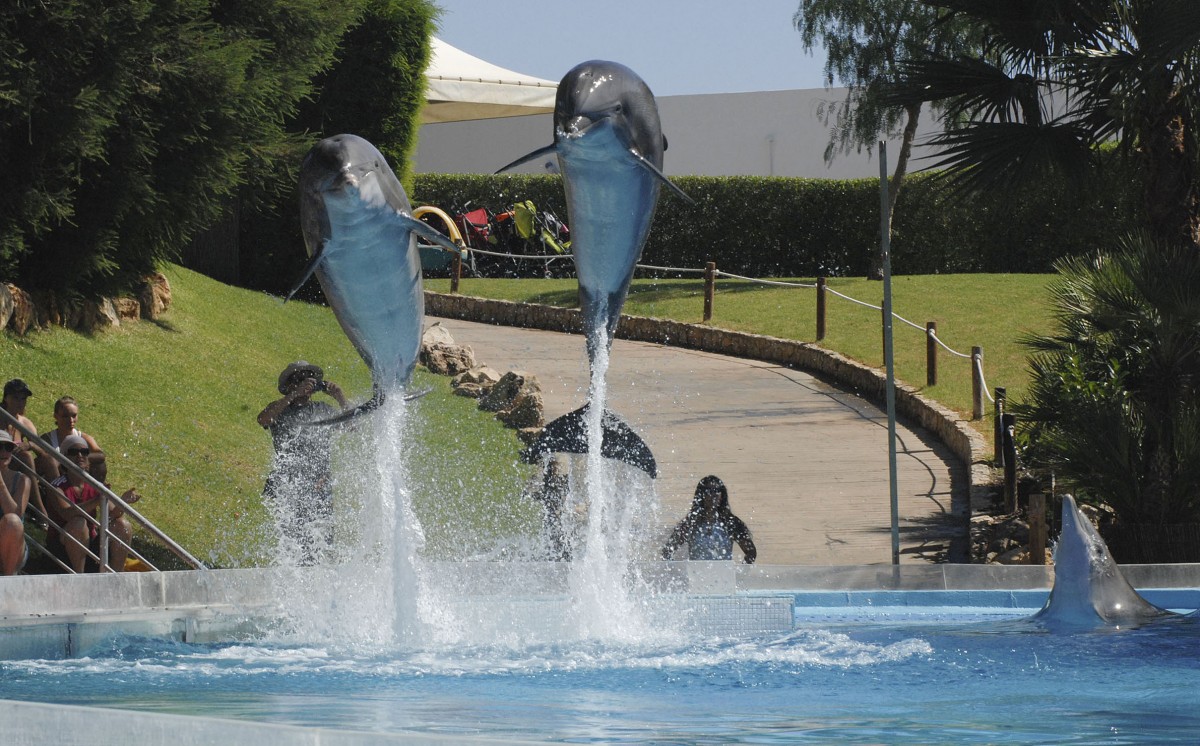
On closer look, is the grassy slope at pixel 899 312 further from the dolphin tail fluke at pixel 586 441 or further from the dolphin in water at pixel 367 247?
the dolphin in water at pixel 367 247

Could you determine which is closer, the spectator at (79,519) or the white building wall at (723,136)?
the spectator at (79,519)

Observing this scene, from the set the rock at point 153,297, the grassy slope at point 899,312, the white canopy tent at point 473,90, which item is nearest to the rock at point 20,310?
the rock at point 153,297

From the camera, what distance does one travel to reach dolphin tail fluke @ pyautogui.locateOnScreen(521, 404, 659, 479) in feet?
22.1

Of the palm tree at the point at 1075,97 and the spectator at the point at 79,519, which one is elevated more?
the palm tree at the point at 1075,97

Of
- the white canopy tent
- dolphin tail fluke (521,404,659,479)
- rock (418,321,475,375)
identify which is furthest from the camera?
the white canopy tent

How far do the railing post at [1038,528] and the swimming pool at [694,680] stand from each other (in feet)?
4.07

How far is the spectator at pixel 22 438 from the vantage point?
8.42 metres

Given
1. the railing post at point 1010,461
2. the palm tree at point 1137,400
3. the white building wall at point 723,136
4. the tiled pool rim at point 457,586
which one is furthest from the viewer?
the white building wall at point 723,136

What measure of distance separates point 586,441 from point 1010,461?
Result: 18.4 ft

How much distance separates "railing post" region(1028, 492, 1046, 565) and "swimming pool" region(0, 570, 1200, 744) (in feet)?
4.07

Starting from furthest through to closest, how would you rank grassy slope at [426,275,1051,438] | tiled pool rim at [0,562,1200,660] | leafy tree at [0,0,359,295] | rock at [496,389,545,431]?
grassy slope at [426,275,1051,438] < rock at [496,389,545,431] < leafy tree at [0,0,359,295] < tiled pool rim at [0,562,1200,660]

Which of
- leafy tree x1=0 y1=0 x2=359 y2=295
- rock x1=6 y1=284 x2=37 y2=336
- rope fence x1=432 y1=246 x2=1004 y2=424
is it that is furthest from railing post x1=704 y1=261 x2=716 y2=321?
rock x1=6 y1=284 x2=37 y2=336

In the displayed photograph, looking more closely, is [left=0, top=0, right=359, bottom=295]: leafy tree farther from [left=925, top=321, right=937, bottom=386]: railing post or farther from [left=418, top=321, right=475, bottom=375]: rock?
[left=925, top=321, right=937, bottom=386]: railing post

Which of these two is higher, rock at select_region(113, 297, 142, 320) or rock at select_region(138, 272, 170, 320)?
rock at select_region(138, 272, 170, 320)
